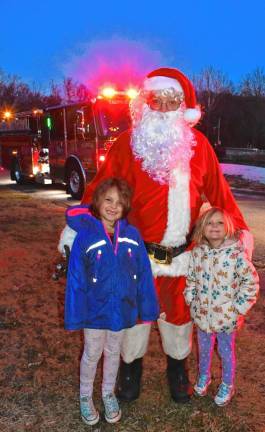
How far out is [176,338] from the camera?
121 inches

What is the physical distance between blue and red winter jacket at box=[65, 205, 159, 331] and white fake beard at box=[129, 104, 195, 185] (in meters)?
0.47

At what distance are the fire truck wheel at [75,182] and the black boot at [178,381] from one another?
30.0 ft

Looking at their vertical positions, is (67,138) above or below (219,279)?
above

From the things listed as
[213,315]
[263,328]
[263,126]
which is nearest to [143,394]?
[213,315]

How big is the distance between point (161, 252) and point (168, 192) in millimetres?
384

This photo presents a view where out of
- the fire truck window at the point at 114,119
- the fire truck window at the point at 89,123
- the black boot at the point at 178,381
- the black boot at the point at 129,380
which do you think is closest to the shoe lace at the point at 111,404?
the black boot at the point at 129,380

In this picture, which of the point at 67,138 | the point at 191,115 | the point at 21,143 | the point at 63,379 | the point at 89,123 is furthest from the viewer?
the point at 21,143

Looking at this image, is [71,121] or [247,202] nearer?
[247,202]

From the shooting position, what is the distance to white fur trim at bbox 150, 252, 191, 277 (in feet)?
9.71

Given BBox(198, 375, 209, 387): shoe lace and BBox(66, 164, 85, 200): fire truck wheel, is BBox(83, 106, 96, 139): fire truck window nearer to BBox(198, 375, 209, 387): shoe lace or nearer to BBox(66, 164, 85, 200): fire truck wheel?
BBox(66, 164, 85, 200): fire truck wheel

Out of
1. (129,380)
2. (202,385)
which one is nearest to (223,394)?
(202,385)

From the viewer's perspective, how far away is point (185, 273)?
2.99 m

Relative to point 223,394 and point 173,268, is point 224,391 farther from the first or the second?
point 173,268

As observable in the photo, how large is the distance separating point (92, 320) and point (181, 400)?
2.86ft
